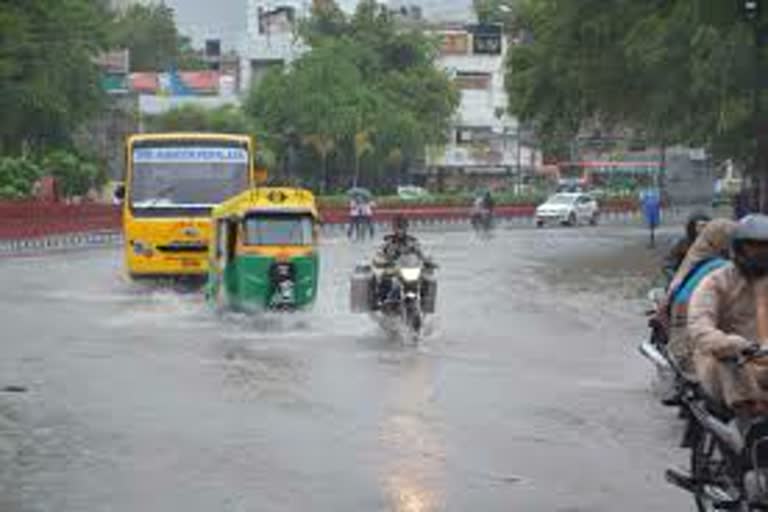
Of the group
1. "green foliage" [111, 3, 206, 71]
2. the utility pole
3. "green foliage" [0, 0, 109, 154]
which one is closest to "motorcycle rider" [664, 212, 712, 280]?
the utility pole

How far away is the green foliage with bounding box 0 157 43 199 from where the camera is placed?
66.6 metres

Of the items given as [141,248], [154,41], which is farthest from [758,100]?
[154,41]

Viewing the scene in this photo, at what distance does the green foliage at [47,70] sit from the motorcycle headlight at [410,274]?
39099 millimetres

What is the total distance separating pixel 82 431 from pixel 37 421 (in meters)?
0.76

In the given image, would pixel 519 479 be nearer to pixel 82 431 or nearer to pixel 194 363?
pixel 82 431

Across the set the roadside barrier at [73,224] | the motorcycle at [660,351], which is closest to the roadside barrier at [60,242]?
the roadside barrier at [73,224]

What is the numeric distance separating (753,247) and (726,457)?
3.43ft

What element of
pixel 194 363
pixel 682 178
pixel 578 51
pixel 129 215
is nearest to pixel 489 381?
pixel 194 363

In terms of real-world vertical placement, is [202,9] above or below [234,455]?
above

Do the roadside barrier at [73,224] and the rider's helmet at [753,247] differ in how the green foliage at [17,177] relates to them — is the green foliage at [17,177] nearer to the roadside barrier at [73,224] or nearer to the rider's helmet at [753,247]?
the roadside barrier at [73,224]

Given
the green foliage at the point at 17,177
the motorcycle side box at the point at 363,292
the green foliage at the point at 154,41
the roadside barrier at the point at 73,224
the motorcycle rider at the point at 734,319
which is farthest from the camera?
the green foliage at the point at 154,41

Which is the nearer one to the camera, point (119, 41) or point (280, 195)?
point (280, 195)

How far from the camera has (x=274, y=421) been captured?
1416 centimetres

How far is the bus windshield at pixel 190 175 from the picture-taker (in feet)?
110
